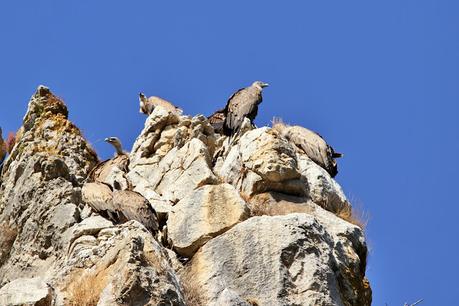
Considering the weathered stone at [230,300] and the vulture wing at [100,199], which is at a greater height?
the vulture wing at [100,199]

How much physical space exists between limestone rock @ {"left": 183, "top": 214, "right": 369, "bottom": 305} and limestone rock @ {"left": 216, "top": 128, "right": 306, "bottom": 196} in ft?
7.81

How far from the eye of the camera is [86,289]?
13156mm

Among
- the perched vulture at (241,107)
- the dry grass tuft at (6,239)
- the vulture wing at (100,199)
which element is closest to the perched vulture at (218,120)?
the perched vulture at (241,107)

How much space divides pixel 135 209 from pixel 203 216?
5.50ft

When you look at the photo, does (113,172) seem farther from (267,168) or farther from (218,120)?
(267,168)

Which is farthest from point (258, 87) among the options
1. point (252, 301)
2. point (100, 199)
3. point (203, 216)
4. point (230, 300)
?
point (230, 300)

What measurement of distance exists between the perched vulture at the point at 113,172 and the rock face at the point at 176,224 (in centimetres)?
13

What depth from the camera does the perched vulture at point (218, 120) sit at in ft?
78.3

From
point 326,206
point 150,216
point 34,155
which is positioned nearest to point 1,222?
point 34,155

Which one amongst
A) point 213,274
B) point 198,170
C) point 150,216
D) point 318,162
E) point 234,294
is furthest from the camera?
point 318,162

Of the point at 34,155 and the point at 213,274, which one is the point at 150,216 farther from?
the point at 34,155

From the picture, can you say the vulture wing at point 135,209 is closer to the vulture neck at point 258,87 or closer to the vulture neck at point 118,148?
the vulture neck at point 118,148

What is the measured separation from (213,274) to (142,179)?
22.5 ft

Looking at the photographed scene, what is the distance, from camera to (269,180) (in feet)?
59.8
